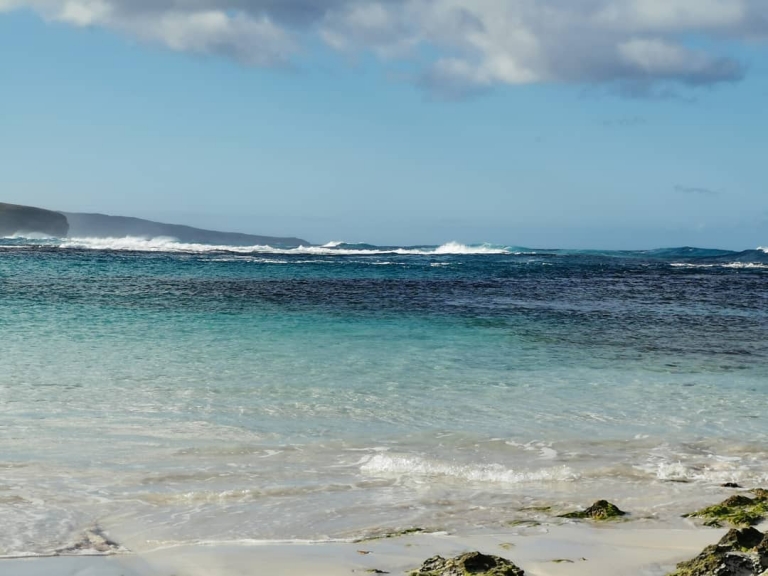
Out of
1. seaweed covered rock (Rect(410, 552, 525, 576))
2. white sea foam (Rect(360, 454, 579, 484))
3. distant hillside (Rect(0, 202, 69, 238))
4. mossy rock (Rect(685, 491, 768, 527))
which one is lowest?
white sea foam (Rect(360, 454, 579, 484))

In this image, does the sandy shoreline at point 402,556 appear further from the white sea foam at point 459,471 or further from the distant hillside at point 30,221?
the distant hillside at point 30,221

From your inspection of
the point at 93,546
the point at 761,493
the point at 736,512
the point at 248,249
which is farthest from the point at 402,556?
the point at 248,249

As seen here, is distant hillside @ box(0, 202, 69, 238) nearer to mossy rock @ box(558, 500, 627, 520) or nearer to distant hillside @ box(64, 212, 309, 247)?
distant hillside @ box(64, 212, 309, 247)

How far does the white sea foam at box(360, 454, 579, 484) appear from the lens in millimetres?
7621

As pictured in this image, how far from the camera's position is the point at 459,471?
7.75m

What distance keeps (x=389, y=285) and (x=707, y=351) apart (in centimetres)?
1920

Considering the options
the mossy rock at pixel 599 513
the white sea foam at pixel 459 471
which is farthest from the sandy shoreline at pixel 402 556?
the white sea foam at pixel 459 471

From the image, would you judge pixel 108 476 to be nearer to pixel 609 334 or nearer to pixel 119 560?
pixel 119 560

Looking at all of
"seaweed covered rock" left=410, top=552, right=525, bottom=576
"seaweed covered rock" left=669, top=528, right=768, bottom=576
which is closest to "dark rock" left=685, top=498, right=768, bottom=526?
"seaweed covered rock" left=669, top=528, right=768, bottom=576

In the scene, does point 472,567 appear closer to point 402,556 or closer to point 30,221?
point 402,556

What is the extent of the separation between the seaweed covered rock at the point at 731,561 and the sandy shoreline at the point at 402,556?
1.15ft

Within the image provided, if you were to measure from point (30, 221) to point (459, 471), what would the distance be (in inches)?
6619

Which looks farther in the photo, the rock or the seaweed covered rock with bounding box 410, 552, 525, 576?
the rock

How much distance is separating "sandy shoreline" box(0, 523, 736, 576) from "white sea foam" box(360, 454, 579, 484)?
5.43 ft
